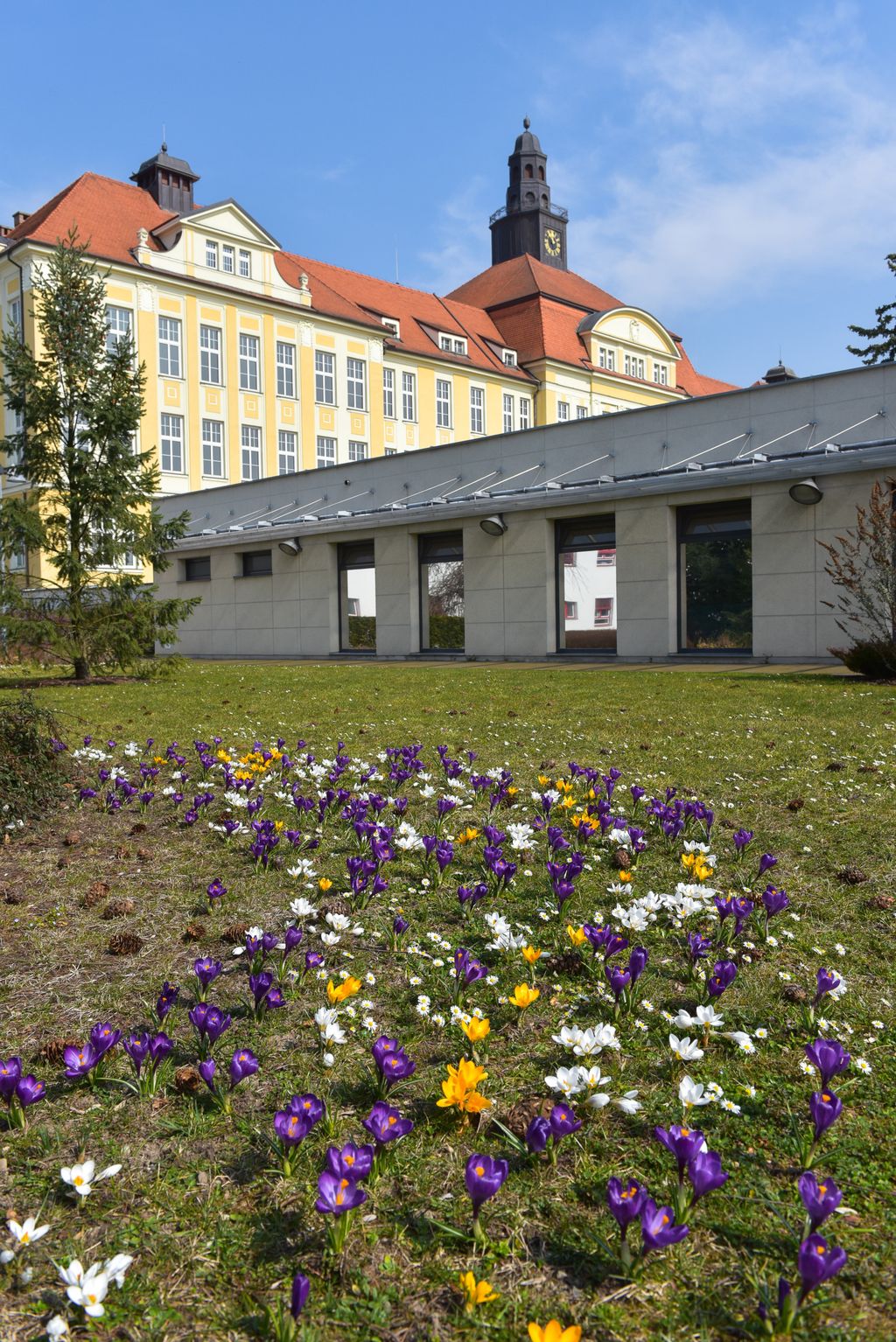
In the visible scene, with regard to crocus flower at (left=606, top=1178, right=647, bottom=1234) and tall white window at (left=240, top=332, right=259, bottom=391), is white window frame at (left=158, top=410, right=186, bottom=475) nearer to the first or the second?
tall white window at (left=240, top=332, right=259, bottom=391)

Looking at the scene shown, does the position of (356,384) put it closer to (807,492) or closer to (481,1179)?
(807,492)

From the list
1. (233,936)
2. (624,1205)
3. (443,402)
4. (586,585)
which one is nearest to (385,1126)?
(624,1205)

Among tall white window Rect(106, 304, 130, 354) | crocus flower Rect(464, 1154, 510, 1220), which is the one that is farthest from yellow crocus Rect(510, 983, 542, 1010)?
tall white window Rect(106, 304, 130, 354)

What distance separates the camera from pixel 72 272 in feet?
59.2

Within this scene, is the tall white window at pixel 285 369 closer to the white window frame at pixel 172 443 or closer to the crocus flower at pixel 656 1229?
the white window frame at pixel 172 443

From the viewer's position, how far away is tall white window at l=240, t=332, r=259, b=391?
46.9 meters

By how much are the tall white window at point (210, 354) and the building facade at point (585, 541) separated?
60.1ft

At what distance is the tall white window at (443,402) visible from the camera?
184 feet

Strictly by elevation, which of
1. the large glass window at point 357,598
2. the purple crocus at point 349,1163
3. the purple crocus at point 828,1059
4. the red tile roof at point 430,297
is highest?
the red tile roof at point 430,297

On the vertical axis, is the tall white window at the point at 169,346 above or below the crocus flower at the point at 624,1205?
above

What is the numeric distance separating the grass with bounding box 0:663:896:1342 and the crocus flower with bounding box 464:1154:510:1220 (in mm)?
146

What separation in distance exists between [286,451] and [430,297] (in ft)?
63.4

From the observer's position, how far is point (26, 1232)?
1.93m

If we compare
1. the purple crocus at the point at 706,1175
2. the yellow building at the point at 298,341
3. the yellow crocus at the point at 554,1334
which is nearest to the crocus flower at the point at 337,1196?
the yellow crocus at the point at 554,1334
